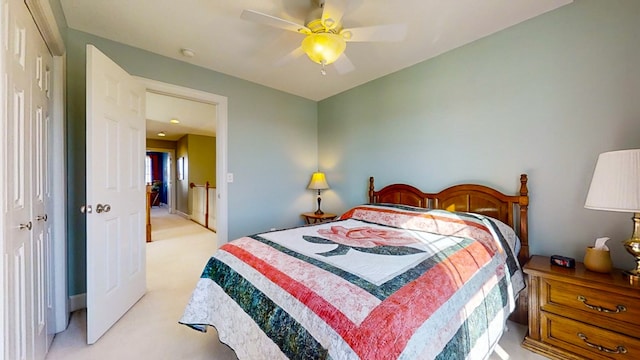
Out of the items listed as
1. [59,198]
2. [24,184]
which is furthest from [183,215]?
[24,184]

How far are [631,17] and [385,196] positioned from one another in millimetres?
2257

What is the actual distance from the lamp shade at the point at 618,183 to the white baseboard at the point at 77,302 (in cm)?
388

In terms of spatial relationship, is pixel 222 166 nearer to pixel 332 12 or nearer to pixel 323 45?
pixel 323 45

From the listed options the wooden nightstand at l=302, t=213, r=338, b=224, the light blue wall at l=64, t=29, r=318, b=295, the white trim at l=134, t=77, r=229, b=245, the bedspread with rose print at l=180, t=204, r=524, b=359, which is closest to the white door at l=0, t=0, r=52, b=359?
the light blue wall at l=64, t=29, r=318, b=295

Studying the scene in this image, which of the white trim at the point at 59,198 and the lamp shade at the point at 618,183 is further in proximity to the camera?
the white trim at the point at 59,198

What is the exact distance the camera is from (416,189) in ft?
9.19

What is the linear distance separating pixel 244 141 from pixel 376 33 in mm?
2107

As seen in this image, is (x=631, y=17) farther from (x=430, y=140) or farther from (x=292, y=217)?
(x=292, y=217)

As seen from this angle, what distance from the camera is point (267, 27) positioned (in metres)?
2.14

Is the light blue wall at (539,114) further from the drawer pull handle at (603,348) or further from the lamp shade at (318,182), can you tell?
the lamp shade at (318,182)

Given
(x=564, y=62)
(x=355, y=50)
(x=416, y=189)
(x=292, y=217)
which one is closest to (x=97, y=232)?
(x=292, y=217)

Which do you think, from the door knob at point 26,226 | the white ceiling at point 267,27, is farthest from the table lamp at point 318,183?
the door knob at point 26,226

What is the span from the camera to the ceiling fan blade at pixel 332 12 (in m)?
1.50

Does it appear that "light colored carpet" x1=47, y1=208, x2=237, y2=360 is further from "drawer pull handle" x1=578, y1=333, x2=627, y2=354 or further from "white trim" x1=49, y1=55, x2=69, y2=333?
"drawer pull handle" x1=578, y1=333, x2=627, y2=354
